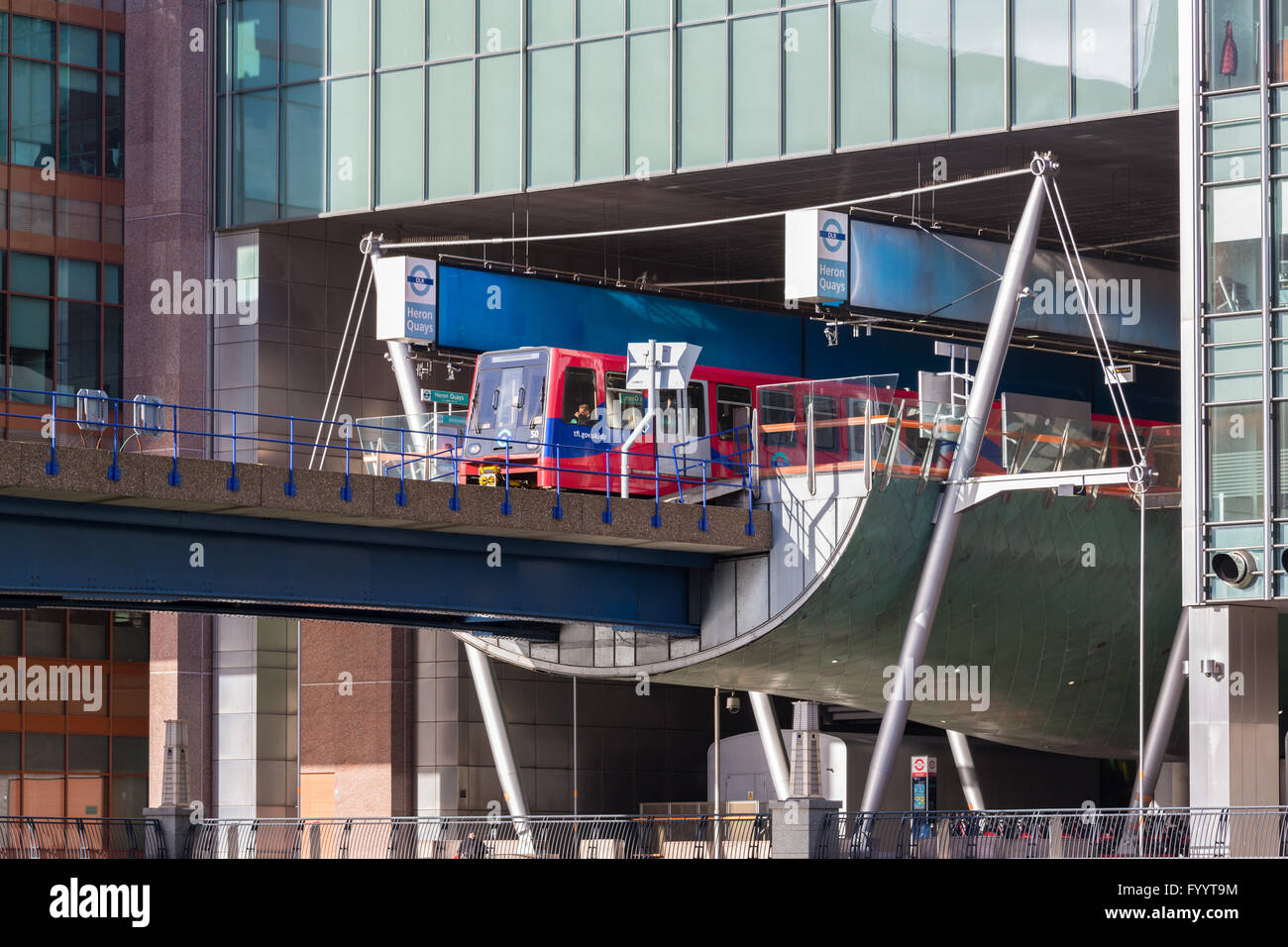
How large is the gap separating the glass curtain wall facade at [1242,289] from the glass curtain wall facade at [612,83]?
12.4 feet

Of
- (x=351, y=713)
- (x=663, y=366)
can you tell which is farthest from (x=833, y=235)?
(x=351, y=713)

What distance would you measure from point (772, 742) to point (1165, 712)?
915 centimetres

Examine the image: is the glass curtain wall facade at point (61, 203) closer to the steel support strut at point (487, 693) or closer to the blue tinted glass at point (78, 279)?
the blue tinted glass at point (78, 279)

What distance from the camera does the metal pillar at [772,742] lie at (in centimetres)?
5209

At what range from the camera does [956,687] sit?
4756 centimetres

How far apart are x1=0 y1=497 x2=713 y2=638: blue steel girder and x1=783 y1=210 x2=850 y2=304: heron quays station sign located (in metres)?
5.39

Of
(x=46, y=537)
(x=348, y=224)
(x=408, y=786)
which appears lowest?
(x=408, y=786)

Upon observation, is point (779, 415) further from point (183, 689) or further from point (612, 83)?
point (183, 689)

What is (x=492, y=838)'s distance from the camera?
1502 inches

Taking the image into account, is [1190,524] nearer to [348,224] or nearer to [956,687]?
[956,687]

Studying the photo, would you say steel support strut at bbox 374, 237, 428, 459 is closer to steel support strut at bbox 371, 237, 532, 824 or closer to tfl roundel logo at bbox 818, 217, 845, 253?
steel support strut at bbox 371, 237, 532, 824

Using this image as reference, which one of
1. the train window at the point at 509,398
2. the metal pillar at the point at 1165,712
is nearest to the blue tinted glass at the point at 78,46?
the train window at the point at 509,398
